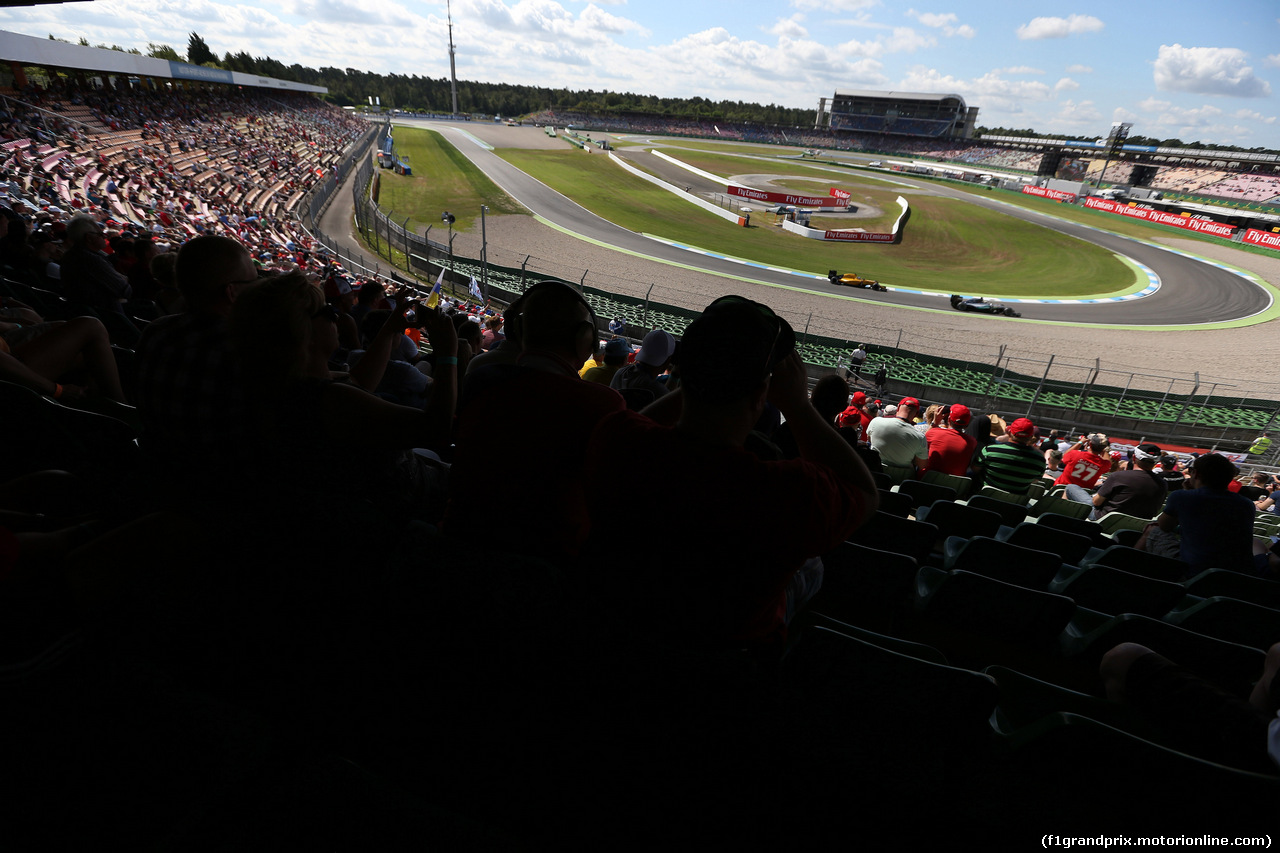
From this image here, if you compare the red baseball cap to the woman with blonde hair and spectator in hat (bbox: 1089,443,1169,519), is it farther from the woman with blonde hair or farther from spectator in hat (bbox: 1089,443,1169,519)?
the woman with blonde hair

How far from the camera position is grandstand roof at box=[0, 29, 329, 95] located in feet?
79.5

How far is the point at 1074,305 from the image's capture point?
1067 inches

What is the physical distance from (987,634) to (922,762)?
59.4 inches

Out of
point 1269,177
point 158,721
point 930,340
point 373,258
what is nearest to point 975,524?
point 158,721

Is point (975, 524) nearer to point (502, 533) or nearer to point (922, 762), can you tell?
point (922, 762)

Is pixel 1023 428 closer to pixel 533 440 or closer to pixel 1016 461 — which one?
pixel 1016 461

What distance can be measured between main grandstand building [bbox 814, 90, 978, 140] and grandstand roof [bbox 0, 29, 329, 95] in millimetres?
99830

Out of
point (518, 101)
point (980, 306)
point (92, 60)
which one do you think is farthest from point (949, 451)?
point (518, 101)

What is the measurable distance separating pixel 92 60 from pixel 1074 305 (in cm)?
5092

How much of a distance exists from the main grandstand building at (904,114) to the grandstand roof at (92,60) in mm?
99830

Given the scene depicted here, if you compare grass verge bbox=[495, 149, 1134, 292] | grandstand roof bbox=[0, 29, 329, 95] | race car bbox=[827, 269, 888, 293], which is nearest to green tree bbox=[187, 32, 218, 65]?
grandstand roof bbox=[0, 29, 329, 95]

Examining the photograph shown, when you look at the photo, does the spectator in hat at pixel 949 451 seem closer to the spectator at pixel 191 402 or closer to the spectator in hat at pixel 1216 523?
the spectator in hat at pixel 1216 523

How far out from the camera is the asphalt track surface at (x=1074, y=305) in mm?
26234

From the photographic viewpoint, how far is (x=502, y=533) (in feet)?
5.83
